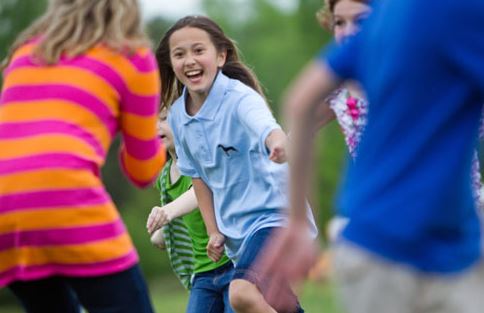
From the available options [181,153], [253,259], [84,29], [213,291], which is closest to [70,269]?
[84,29]

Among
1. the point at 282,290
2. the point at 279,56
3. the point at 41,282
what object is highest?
the point at 282,290

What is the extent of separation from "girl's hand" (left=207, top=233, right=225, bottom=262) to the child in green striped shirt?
215mm

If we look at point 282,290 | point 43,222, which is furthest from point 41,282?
point 282,290

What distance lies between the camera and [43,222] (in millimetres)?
4652

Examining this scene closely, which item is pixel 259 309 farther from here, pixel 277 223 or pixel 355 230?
pixel 355 230

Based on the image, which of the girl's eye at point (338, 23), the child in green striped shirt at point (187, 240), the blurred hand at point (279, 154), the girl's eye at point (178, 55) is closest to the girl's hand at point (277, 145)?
the blurred hand at point (279, 154)

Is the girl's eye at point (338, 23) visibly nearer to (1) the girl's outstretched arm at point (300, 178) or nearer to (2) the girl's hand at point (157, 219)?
(2) the girl's hand at point (157, 219)

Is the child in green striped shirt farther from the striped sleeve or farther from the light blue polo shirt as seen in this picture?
the striped sleeve

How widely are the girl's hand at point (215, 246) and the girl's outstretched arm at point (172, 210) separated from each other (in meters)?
0.21

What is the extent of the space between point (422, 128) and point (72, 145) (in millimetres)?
1309

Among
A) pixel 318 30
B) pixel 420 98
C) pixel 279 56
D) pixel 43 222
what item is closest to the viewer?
pixel 420 98

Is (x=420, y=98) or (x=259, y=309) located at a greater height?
(x=420, y=98)

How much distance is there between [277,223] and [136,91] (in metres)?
1.79

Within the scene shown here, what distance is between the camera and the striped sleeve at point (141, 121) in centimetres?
484
